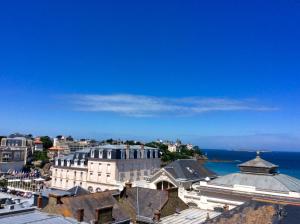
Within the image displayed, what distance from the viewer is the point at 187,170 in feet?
137

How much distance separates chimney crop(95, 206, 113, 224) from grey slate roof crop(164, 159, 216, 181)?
20199 millimetres

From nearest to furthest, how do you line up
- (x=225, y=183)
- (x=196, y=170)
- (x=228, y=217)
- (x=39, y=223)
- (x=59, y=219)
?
(x=228, y=217) → (x=39, y=223) → (x=59, y=219) → (x=225, y=183) → (x=196, y=170)

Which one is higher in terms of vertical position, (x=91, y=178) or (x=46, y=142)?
(x=46, y=142)

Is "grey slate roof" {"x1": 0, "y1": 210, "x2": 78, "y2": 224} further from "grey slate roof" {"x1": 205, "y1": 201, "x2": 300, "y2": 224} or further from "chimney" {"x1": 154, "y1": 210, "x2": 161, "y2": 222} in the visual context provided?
"chimney" {"x1": 154, "y1": 210, "x2": 161, "y2": 222}

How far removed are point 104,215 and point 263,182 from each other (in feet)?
55.0

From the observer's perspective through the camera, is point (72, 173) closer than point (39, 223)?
No

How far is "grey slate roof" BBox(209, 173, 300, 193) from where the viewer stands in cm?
2859

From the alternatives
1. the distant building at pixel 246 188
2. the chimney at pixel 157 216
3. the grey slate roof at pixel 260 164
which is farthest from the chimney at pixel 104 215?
the grey slate roof at pixel 260 164

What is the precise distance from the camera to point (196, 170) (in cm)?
4375

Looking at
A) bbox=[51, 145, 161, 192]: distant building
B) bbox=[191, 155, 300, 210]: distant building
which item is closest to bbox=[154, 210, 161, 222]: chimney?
bbox=[191, 155, 300, 210]: distant building

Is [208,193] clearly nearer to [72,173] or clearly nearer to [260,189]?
[260,189]

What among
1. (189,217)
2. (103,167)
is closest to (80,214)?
(189,217)

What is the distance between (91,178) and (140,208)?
1274 inches

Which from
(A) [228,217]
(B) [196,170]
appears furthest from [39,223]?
(B) [196,170]
